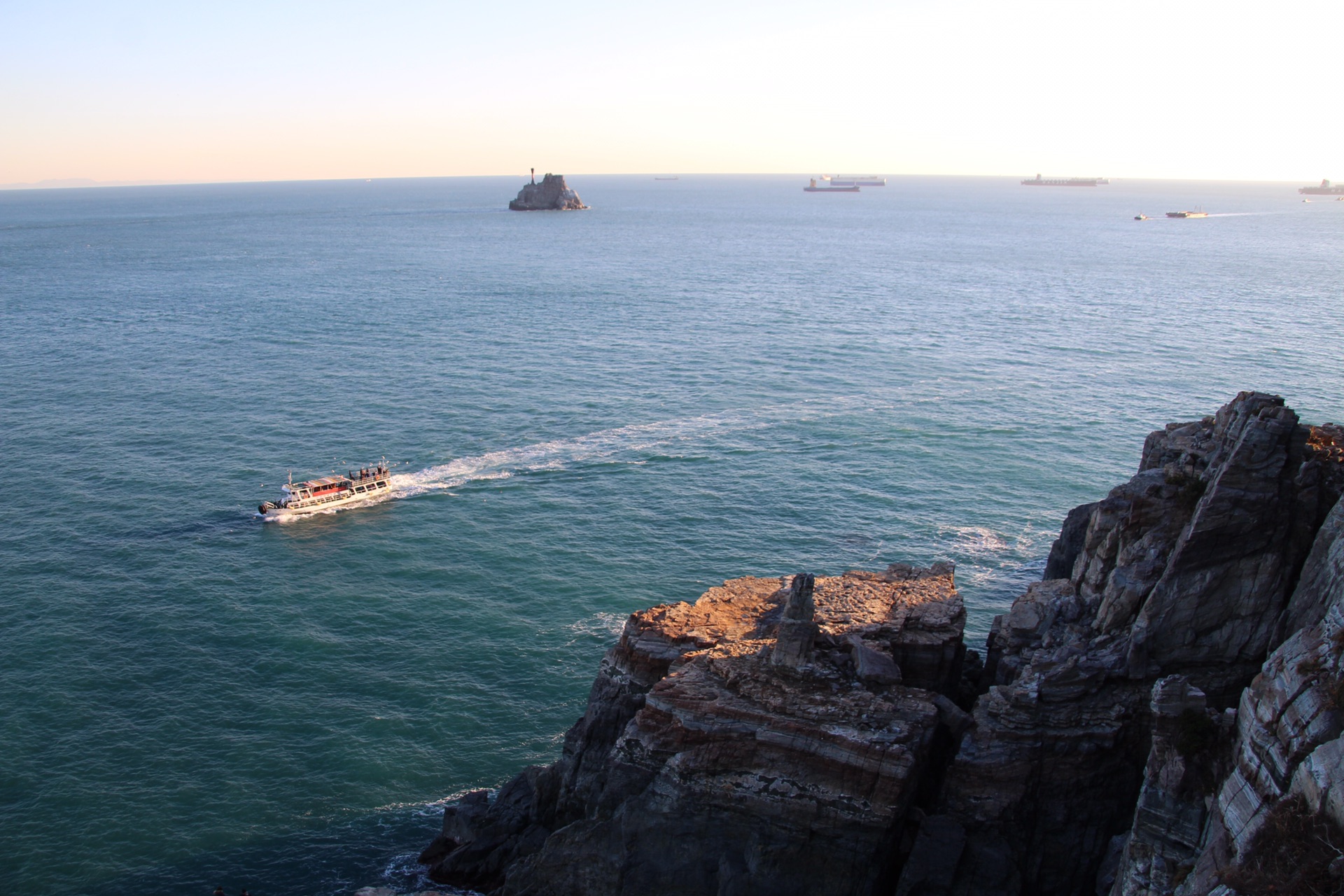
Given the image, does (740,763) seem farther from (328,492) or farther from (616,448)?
(616,448)

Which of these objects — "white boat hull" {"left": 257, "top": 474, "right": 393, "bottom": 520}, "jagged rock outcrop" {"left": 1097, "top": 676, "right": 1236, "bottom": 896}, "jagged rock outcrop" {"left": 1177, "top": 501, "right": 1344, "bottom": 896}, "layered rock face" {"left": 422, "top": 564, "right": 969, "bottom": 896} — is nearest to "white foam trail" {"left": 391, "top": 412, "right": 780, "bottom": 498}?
"white boat hull" {"left": 257, "top": 474, "right": 393, "bottom": 520}

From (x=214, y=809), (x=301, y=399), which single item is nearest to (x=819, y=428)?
(x=301, y=399)

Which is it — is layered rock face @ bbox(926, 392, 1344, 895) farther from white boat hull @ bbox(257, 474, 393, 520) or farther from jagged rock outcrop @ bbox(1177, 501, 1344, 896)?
white boat hull @ bbox(257, 474, 393, 520)

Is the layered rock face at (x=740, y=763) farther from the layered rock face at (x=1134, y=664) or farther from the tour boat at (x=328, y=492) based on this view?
the tour boat at (x=328, y=492)

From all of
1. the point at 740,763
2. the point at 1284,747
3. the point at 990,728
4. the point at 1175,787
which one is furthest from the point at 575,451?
the point at 1284,747

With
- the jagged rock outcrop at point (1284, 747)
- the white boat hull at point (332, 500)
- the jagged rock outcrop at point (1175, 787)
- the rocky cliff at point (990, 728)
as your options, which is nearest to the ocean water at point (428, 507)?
the white boat hull at point (332, 500)

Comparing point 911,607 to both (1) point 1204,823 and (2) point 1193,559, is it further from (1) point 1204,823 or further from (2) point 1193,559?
(1) point 1204,823
